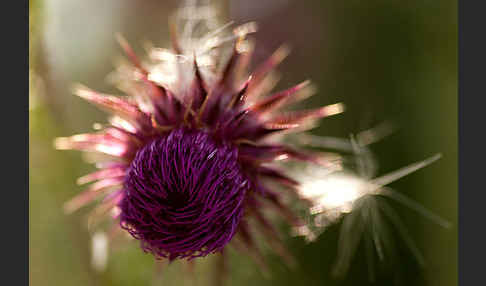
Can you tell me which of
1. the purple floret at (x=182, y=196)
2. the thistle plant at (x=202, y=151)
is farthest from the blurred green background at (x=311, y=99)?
the purple floret at (x=182, y=196)

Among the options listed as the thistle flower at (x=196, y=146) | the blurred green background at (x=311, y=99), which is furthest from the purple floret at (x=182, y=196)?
the blurred green background at (x=311, y=99)

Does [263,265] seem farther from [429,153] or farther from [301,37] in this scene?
[301,37]

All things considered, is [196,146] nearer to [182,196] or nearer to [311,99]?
[182,196]

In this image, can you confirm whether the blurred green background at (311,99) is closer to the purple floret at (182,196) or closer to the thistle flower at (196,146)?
the thistle flower at (196,146)

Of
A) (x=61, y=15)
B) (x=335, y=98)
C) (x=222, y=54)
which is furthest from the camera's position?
(x=335, y=98)

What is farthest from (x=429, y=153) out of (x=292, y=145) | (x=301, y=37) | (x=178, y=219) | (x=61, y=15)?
(x=61, y=15)

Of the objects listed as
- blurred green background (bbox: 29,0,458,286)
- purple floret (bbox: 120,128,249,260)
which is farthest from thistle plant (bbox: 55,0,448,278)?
blurred green background (bbox: 29,0,458,286)

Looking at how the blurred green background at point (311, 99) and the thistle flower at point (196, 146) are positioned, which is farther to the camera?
the blurred green background at point (311, 99)
